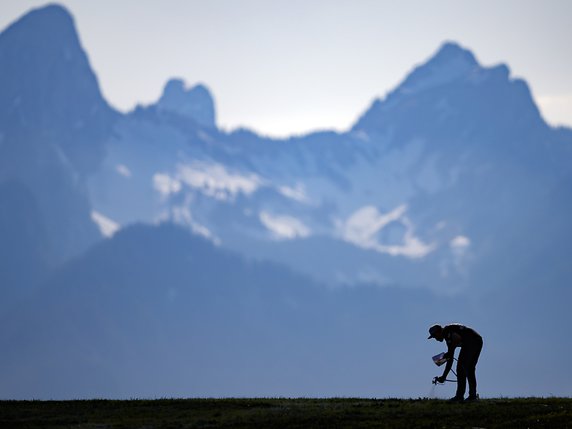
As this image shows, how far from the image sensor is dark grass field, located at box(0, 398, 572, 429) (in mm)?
41844

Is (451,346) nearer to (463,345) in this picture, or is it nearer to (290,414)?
(463,345)

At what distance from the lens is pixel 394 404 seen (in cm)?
4656

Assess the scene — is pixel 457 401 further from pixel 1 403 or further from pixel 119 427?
pixel 1 403

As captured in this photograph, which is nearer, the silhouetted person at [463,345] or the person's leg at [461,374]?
the silhouetted person at [463,345]

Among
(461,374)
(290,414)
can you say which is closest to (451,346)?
(461,374)

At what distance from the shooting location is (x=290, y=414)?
44406 mm

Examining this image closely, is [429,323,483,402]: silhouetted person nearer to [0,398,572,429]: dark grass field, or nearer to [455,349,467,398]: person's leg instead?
[455,349,467,398]: person's leg

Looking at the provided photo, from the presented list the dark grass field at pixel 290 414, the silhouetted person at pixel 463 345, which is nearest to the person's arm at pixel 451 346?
the silhouetted person at pixel 463 345

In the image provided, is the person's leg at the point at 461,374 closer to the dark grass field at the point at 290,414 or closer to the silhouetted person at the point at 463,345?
the silhouetted person at the point at 463,345

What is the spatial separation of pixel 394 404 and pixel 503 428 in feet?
22.1

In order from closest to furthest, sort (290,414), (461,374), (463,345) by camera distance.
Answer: (290,414)
(463,345)
(461,374)

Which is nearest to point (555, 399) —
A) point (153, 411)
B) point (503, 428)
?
point (503, 428)

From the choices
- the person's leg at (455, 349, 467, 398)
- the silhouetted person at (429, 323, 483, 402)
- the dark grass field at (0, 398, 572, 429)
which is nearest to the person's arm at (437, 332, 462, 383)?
the silhouetted person at (429, 323, 483, 402)

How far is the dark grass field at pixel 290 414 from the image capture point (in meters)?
41.8
